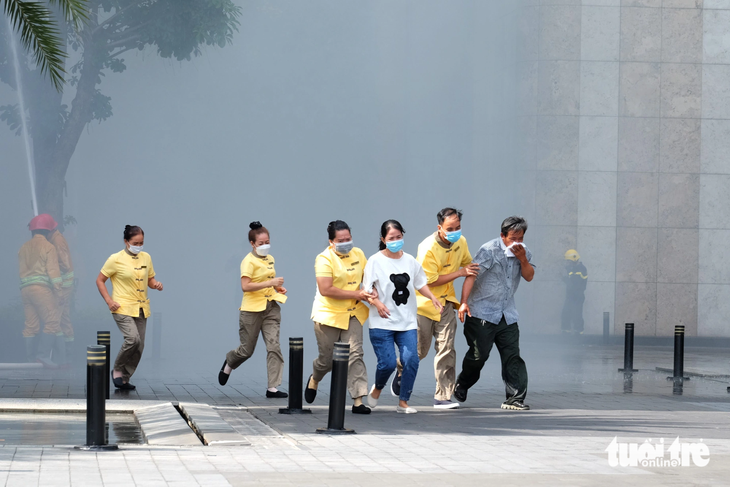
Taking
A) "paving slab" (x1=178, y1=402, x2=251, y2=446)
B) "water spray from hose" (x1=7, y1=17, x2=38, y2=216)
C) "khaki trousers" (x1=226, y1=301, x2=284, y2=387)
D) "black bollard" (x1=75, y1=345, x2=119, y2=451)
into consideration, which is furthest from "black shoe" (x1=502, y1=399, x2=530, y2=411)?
"water spray from hose" (x1=7, y1=17, x2=38, y2=216)

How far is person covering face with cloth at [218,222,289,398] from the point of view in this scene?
384 inches

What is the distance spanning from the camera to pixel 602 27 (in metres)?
23.3

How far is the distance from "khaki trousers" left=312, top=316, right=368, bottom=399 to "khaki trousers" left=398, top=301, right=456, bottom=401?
0.67m

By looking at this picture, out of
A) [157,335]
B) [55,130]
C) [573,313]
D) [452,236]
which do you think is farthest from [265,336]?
[573,313]

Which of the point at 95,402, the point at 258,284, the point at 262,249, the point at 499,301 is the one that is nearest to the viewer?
the point at 95,402

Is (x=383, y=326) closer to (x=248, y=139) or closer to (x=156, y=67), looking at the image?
(x=156, y=67)

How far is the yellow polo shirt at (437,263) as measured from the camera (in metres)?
8.95

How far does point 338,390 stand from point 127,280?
Result: 12.9 ft

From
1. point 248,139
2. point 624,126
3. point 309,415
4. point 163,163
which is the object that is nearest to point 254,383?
point 309,415

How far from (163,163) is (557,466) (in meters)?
26.3

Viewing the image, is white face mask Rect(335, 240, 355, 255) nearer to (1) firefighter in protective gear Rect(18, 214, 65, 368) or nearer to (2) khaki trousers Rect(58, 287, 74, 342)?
(1) firefighter in protective gear Rect(18, 214, 65, 368)

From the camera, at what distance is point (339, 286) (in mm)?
8477

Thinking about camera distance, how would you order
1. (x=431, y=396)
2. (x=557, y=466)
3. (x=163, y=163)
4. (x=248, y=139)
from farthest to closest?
(x=248, y=139)
(x=163, y=163)
(x=431, y=396)
(x=557, y=466)

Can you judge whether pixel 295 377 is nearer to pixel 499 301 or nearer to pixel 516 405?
pixel 499 301
